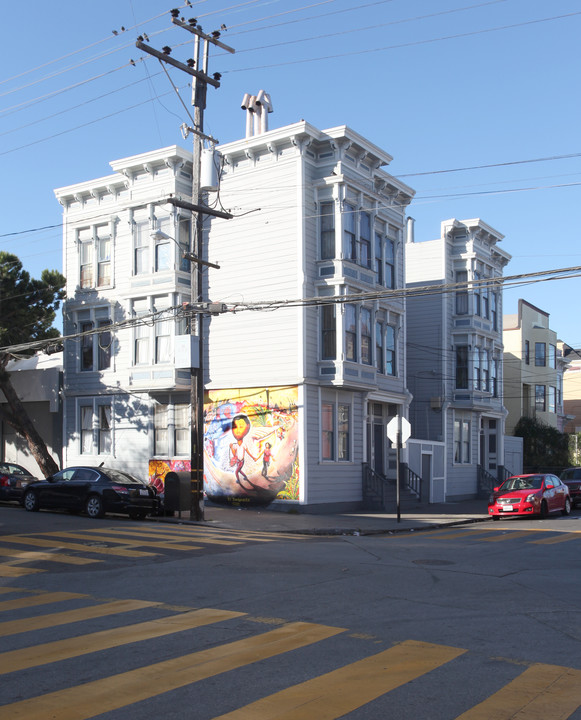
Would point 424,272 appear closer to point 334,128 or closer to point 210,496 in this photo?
point 334,128

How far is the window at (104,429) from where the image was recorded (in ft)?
103

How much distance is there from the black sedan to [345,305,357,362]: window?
8.90 metres

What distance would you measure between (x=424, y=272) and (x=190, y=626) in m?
30.9

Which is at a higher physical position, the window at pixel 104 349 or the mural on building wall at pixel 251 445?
the window at pixel 104 349

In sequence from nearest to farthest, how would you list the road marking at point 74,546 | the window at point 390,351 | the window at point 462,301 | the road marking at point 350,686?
the road marking at point 350,686 < the road marking at point 74,546 < the window at point 390,351 < the window at point 462,301

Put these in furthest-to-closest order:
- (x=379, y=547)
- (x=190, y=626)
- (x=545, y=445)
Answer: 1. (x=545, y=445)
2. (x=379, y=547)
3. (x=190, y=626)

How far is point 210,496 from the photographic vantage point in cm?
2831

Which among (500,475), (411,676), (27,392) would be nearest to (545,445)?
(500,475)

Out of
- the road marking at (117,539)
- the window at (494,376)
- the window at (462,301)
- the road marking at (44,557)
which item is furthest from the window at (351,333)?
the road marking at (44,557)

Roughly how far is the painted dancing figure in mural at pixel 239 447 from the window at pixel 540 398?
2884cm

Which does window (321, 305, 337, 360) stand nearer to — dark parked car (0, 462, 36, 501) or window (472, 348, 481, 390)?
dark parked car (0, 462, 36, 501)

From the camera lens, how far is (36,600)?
10.1 meters

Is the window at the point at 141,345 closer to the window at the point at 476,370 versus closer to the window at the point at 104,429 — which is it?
the window at the point at 104,429

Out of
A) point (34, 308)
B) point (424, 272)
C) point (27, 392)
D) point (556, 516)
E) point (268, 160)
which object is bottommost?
point (556, 516)
